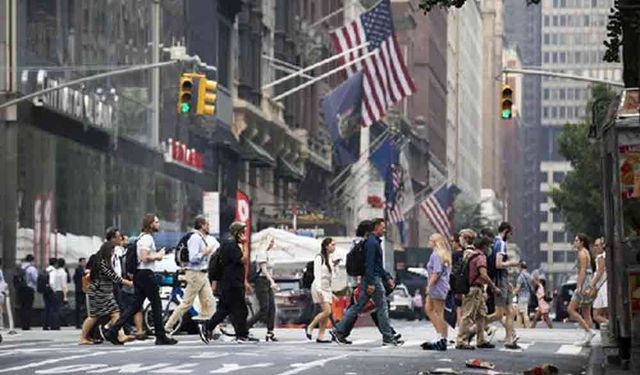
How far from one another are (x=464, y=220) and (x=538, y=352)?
125 m

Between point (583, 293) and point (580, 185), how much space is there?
2590 inches

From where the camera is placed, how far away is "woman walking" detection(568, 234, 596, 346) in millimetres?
30750

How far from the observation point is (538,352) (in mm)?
26906

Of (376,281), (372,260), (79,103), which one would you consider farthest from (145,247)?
(79,103)

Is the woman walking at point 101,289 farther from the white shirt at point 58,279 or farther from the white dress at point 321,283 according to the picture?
the white shirt at point 58,279

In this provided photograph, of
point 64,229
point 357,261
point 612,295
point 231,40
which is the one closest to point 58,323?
point 64,229

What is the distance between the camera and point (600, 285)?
29.8m

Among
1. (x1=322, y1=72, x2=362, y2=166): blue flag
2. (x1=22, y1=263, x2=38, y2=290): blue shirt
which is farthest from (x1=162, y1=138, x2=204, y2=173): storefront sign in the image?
(x1=22, y1=263, x2=38, y2=290): blue shirt

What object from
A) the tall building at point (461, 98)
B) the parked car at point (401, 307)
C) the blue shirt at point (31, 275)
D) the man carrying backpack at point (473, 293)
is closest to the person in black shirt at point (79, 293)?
the blue shirt at point (31, 275)

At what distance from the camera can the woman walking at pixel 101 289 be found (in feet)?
91.6

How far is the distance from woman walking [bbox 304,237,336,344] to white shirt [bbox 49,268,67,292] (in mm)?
14963

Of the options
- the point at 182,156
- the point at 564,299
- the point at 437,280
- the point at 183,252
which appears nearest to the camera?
the point at 437,280

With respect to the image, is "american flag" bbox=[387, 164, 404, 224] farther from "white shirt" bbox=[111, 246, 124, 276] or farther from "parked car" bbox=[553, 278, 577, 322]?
"white shirt" bbox=[111, 246, 124, 276]

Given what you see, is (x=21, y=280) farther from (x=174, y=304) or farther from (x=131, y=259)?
(x=131, y=259)
